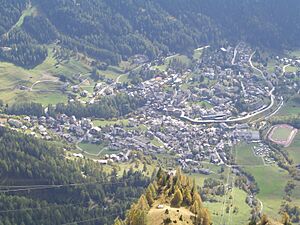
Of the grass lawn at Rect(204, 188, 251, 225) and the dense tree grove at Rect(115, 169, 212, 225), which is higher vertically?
the dense tree grove at Rect(115, 169, 212, 225)

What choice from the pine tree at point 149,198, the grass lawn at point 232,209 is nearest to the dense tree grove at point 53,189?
the grass lawn at point 232,209

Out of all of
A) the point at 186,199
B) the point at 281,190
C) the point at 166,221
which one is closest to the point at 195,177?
the point at 281,190

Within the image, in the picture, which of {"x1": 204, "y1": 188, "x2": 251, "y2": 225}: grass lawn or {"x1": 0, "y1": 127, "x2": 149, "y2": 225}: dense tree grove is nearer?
{"x1": 0, "y1": 127, "x2": 149, "y2": 225}: dense tree grove

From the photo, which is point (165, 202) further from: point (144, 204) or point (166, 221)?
point (166, 221)

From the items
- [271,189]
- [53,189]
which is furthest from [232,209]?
[53,189]

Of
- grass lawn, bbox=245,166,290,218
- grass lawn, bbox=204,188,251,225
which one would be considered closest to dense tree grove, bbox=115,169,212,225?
grass lawn, bbox=204,188,251,225

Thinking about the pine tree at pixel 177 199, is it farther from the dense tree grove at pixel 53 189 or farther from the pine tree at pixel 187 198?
the dense tree grove at pixel 53 189

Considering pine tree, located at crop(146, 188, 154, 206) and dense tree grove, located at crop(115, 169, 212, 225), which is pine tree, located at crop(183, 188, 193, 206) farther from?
pine tree, located at crop(146, 188, 154, 206)
